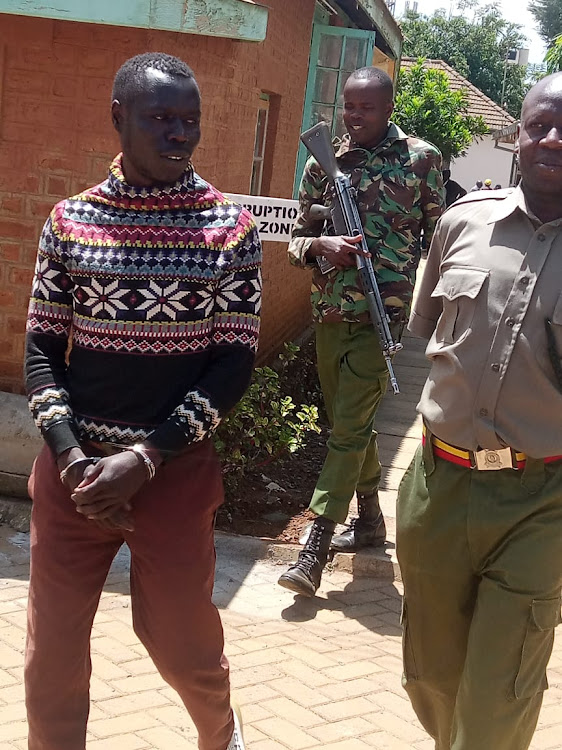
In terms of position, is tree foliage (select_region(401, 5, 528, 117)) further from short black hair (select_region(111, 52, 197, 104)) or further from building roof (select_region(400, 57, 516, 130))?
short black hair (select_region(111, 52, 197, 104))

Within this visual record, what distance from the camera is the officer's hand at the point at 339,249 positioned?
465cm

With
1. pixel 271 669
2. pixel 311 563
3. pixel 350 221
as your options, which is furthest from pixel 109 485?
pixel 350 221

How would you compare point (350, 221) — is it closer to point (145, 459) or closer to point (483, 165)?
point (145, 459)

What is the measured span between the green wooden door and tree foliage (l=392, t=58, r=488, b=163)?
11214mm

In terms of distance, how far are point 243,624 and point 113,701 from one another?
0.86 metres

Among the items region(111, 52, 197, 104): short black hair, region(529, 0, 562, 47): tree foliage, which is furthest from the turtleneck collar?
region(529, 0, 562, 47): tree foliage

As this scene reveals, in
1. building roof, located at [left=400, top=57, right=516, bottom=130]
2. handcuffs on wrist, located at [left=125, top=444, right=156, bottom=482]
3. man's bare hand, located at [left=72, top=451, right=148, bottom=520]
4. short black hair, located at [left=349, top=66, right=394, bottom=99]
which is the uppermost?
building roof, located at [left=400, top=57, right=516, bottom=130]

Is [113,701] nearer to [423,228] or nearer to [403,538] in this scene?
[403,538]

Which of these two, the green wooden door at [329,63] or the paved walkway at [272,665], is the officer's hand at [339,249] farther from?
the green wooden door at [329,63]

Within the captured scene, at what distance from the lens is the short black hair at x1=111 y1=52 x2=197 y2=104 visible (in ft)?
8.88

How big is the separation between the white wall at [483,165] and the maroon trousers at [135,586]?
41075 mm

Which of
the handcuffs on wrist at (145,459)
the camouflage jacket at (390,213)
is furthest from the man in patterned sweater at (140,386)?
the camouflage jacket at (390,213)

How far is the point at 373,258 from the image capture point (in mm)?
4773

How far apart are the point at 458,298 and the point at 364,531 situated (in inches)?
98.3
